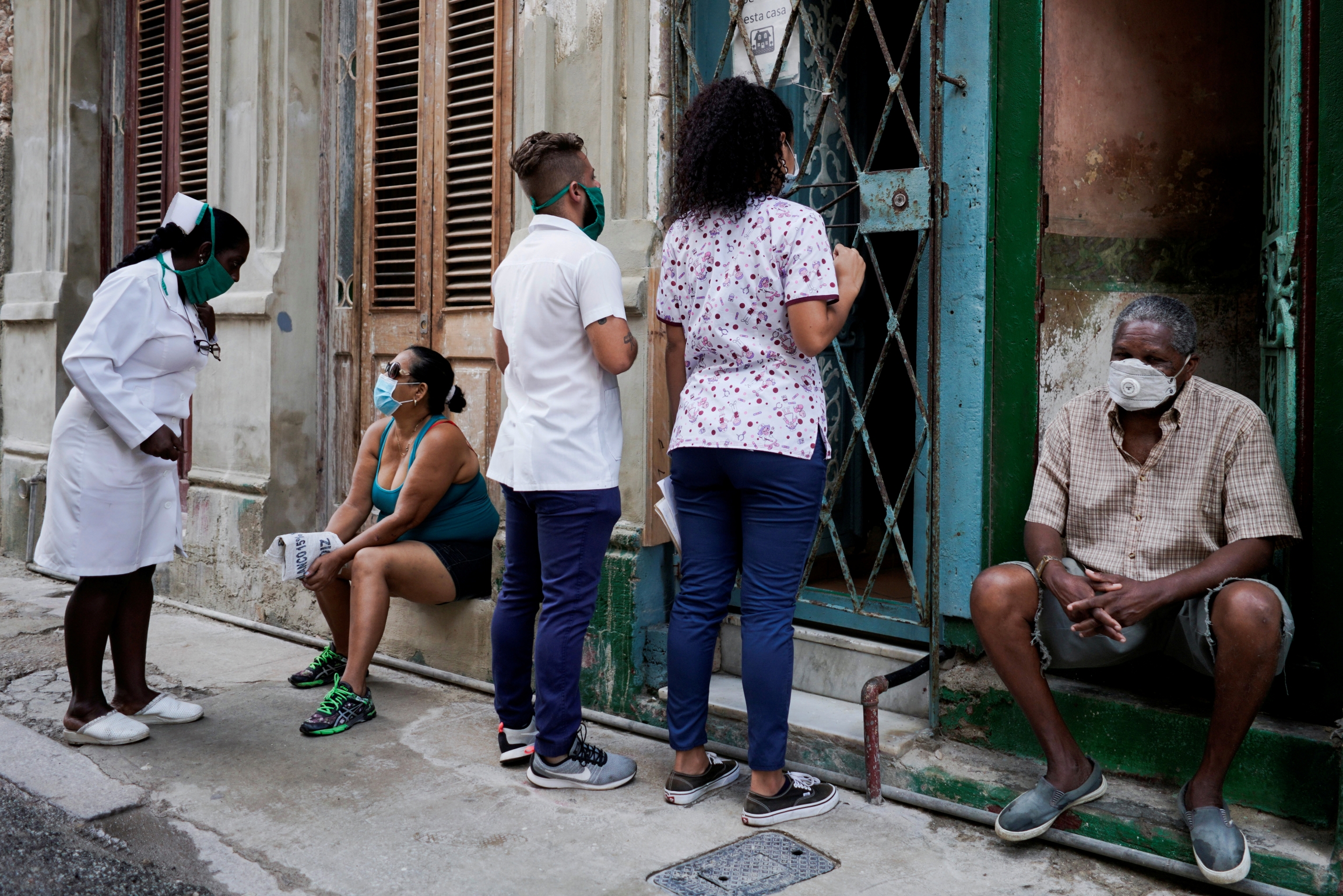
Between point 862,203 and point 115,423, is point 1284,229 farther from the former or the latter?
point 115,423

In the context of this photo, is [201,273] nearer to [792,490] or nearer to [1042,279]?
[792,490]

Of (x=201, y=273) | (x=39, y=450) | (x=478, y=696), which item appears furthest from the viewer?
(x=39, y=450)

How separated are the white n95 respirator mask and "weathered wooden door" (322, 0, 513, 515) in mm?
2612

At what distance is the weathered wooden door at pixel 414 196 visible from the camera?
16.0 ft

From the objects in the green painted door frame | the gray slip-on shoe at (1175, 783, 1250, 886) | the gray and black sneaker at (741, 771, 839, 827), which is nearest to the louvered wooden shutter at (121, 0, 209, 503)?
the gray and black sneaker at (741, 771, 839, 827)

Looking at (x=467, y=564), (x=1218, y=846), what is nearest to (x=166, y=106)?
(x=467, y=564)

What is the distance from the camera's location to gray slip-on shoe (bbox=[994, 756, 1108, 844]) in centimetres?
292

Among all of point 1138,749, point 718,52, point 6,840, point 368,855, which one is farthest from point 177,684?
point 1138,749

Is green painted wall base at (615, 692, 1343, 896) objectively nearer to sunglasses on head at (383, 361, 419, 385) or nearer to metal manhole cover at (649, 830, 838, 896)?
metal manhole cover at (649, 830, 838, 896)

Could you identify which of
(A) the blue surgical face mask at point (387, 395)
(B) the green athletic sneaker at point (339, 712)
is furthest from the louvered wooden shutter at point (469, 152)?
(B) the green athletic sneaker at point (339, 712)

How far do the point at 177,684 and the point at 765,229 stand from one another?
123 inches

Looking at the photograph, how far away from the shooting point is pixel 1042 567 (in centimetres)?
307

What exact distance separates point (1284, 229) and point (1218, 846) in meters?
1.60

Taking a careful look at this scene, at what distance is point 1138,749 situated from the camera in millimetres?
3150
